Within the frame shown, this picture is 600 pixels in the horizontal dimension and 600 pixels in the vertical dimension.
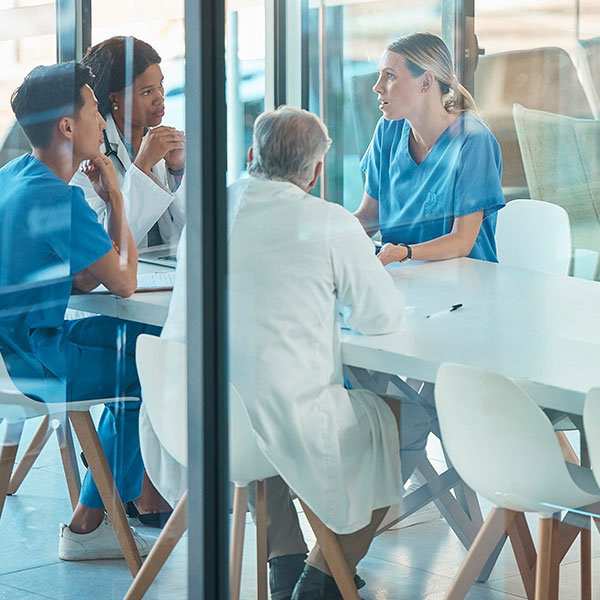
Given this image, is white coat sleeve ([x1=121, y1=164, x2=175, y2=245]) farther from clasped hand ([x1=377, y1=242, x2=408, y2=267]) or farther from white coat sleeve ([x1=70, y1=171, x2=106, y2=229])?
clasped hand ([x1=377, y1=242, x2=408, y2=267])

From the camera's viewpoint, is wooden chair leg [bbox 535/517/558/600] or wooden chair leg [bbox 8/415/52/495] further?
wooden chair leg [bbox 8/415/52/495]

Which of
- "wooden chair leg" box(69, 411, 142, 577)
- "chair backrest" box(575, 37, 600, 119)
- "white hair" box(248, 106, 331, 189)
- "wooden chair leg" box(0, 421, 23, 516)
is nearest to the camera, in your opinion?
"chair backrest" box(575, 37, 600, 119)

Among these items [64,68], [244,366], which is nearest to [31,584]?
[244,366]

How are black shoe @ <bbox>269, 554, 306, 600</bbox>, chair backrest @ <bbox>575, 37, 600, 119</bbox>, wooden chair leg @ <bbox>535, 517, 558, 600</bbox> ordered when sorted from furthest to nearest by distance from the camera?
black shoe @ <bbox>269, 554, 306, 600</bbox> < wooden chair leg @ <bbox>535, 517, 558, 600</bbox> < chair backrest @ <bbox>575, 37, 600, 119</bbox>

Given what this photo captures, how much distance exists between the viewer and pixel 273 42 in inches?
80.7

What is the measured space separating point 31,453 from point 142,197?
2.10 feet

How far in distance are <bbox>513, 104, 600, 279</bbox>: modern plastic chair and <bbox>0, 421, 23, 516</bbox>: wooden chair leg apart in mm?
1314

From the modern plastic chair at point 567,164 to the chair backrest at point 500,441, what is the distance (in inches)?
9.6

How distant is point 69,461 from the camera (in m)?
2.36

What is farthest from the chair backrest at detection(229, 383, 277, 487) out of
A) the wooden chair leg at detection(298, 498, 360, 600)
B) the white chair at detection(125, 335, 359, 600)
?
the wooden chair leg at detection(298, 498, 360, 600)

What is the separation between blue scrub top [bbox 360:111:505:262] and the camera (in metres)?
1.73

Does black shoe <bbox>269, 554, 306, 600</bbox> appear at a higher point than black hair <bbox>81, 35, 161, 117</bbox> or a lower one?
lower

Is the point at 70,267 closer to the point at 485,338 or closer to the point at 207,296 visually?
the point at 207,296

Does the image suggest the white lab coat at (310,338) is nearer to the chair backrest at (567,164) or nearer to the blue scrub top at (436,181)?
the blue scrub top at (436,181)
